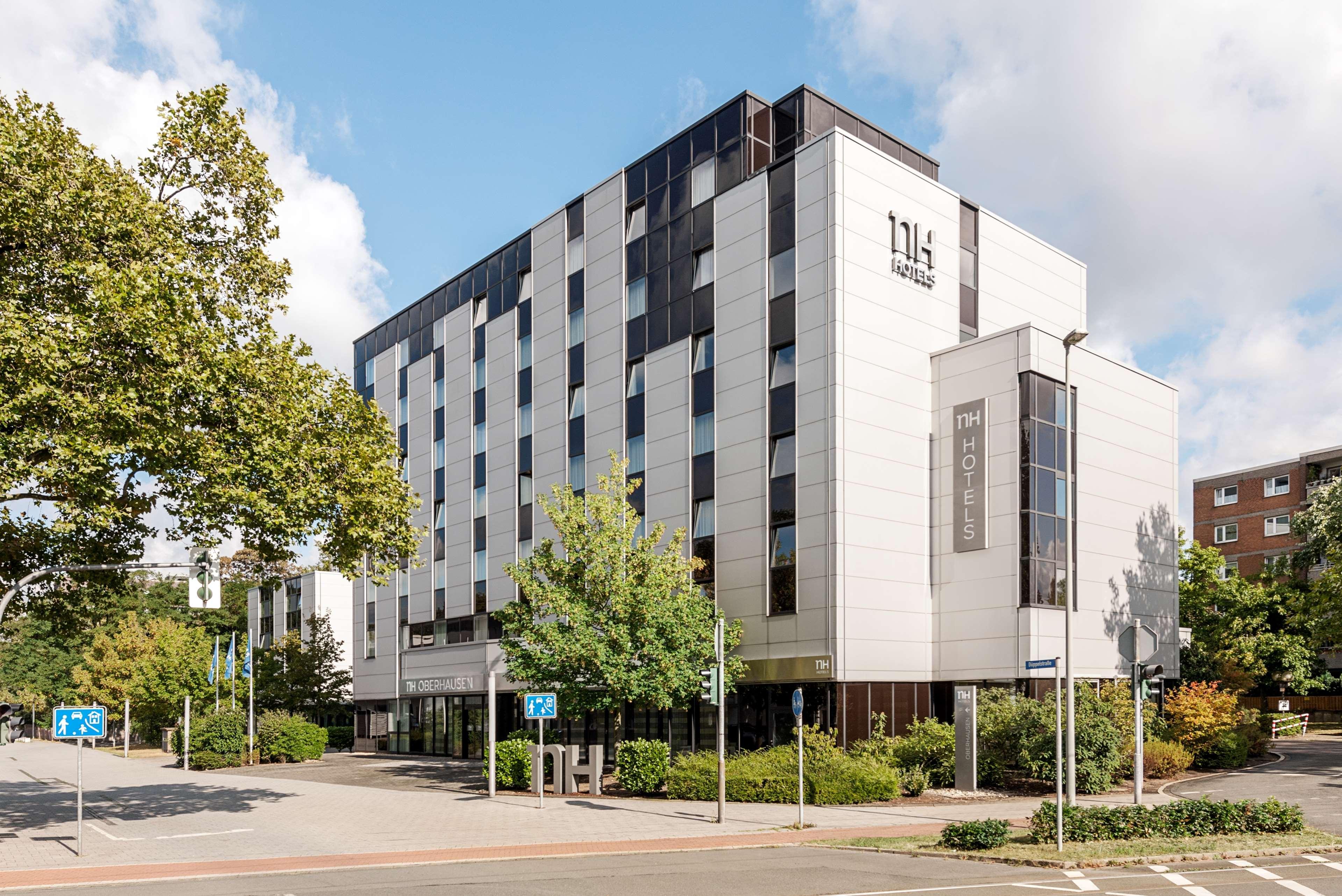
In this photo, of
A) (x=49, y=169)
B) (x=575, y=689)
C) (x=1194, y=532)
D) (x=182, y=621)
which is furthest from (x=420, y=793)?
(x=182, y=621)

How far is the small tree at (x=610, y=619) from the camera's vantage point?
32.0 meters

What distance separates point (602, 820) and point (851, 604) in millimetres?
10748

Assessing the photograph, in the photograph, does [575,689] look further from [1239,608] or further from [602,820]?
[1239,608]

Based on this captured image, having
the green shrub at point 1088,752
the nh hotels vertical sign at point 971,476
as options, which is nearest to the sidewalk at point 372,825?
the green shrub at point 1088,752

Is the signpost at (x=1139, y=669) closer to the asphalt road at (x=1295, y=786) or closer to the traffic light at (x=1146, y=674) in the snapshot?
the traffic light at (x=1146, y=674)

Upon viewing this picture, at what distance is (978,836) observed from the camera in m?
18.9

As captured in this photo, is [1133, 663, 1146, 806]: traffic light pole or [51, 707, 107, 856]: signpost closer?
[1133, 663, 1146, 806]: traffic light pole

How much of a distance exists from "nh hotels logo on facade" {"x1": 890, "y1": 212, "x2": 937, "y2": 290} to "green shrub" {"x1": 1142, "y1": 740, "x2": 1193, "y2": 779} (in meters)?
16.0

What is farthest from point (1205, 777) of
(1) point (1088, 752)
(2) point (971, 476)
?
(2) point (971, 476)

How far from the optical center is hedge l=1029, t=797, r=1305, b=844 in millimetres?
19031

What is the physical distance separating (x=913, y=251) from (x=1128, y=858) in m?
22.7

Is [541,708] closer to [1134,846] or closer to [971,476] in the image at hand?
[971,476]

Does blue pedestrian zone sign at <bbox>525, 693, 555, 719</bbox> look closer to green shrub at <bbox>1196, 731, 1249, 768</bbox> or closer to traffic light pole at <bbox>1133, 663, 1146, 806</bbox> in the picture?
traffic light pole at <bbox>1133, 663, 1146, 806</bbox>

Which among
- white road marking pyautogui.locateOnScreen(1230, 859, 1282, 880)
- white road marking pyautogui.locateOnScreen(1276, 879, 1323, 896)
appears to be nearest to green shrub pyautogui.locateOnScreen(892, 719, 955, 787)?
white road marking pyautogui.locateOnScreen(1230, 859, 1282, 880)
